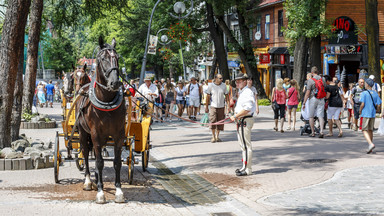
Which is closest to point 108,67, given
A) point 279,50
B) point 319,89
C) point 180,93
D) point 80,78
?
point 80,78

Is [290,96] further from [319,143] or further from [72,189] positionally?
[72,189]

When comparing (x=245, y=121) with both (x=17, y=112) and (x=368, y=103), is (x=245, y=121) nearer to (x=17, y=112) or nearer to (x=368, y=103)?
(x=368, y=103)

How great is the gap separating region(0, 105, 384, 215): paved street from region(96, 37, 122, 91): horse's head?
5.55ft

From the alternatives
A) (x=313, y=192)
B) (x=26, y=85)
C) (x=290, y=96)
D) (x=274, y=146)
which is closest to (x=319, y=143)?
(x=274, y=146)

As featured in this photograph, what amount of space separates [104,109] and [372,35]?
54.7 feet

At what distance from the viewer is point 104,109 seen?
8250 mm

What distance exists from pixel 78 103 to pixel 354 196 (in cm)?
452

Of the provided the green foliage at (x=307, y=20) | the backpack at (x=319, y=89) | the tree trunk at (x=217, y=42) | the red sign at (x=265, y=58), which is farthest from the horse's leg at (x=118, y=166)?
the red sign at (x=265, y=58)

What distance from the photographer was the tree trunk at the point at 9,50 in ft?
41.5

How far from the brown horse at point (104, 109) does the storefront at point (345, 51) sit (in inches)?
977

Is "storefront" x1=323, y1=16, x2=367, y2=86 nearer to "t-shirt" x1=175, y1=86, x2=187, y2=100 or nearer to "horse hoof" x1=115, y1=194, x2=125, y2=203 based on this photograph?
"t-shirt" x1=175, y1=86, x2=187, y2=100

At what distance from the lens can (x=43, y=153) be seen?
12.0 meters

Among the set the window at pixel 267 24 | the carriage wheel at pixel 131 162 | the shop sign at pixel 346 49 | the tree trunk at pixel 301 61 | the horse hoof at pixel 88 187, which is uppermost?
the window at pixel 267 24

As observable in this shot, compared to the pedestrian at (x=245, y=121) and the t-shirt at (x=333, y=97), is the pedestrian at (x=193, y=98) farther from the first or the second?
the pedestrian at (x=245, y=121)
